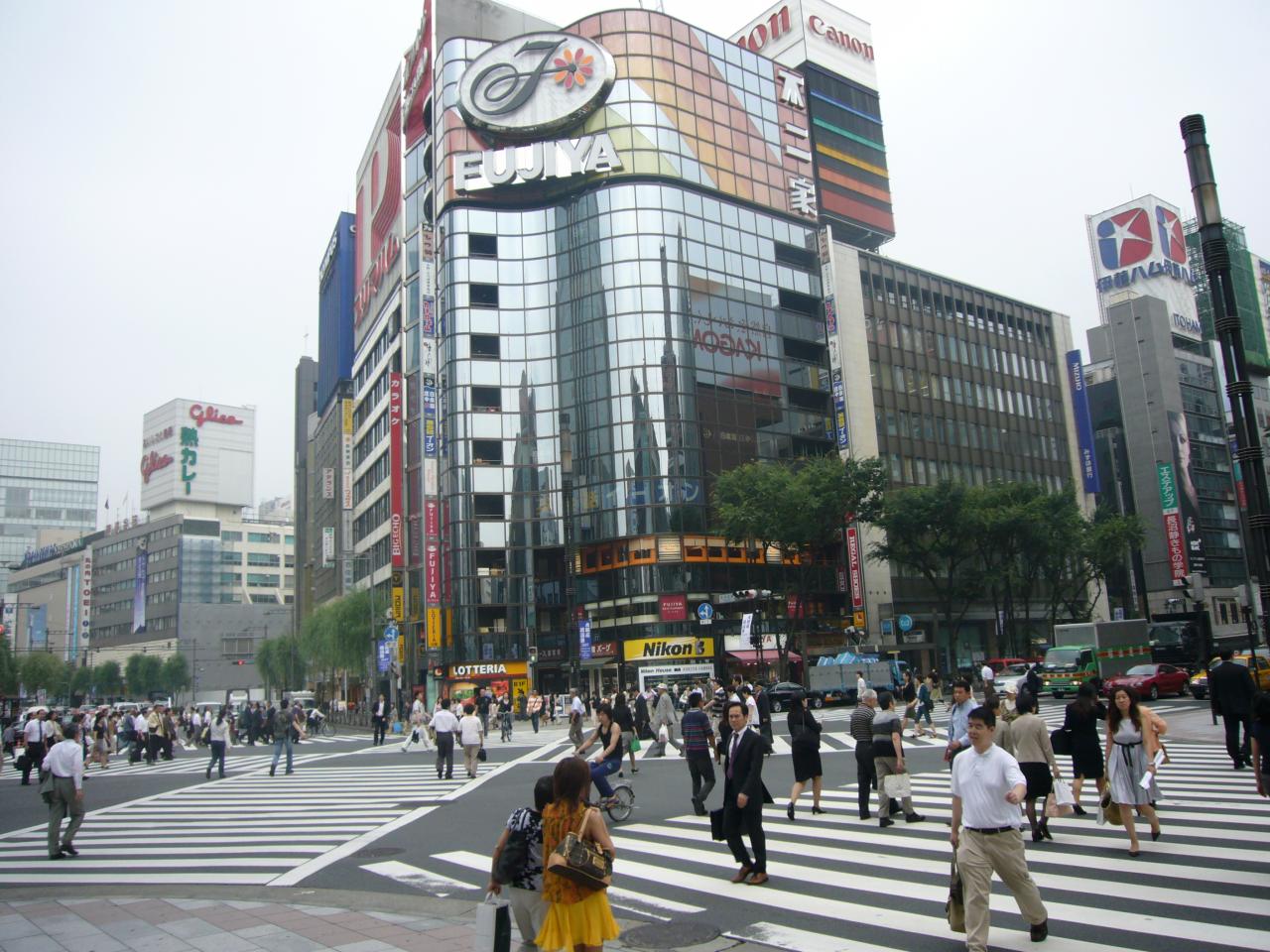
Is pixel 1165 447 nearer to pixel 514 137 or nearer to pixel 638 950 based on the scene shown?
pixel 514 137

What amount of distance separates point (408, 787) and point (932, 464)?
6101 cm

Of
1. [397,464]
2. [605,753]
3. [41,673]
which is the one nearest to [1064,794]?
[605,753]

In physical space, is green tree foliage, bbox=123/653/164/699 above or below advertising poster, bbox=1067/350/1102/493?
below

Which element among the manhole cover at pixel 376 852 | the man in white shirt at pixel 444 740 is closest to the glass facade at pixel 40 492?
the man in white shirt at pixel 444 740

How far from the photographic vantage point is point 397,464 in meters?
68.6

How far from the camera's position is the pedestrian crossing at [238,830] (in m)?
12.1

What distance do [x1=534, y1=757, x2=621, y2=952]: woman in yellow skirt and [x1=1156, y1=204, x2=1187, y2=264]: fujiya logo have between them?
10592 cm

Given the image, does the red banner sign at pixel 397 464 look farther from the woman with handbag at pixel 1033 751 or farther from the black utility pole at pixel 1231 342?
the woman with handbag at pixel 1033 751

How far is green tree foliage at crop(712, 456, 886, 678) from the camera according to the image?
54.1 meters

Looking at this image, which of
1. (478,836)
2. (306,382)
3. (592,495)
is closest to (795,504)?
(592,495)

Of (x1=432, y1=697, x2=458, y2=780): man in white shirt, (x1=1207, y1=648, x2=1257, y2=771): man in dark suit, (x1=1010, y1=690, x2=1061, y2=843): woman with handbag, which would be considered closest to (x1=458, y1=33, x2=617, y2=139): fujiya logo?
(x1=432, y1=697, x2=458, y2=780): man in white shirt

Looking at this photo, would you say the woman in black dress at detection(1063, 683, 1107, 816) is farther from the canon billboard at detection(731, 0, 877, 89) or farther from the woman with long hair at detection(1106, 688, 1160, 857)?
the canon billboard at detection(731, 0, 877, 89)

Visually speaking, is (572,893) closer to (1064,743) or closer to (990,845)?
(990,845)

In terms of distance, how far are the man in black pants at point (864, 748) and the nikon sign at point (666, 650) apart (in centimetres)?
4570
